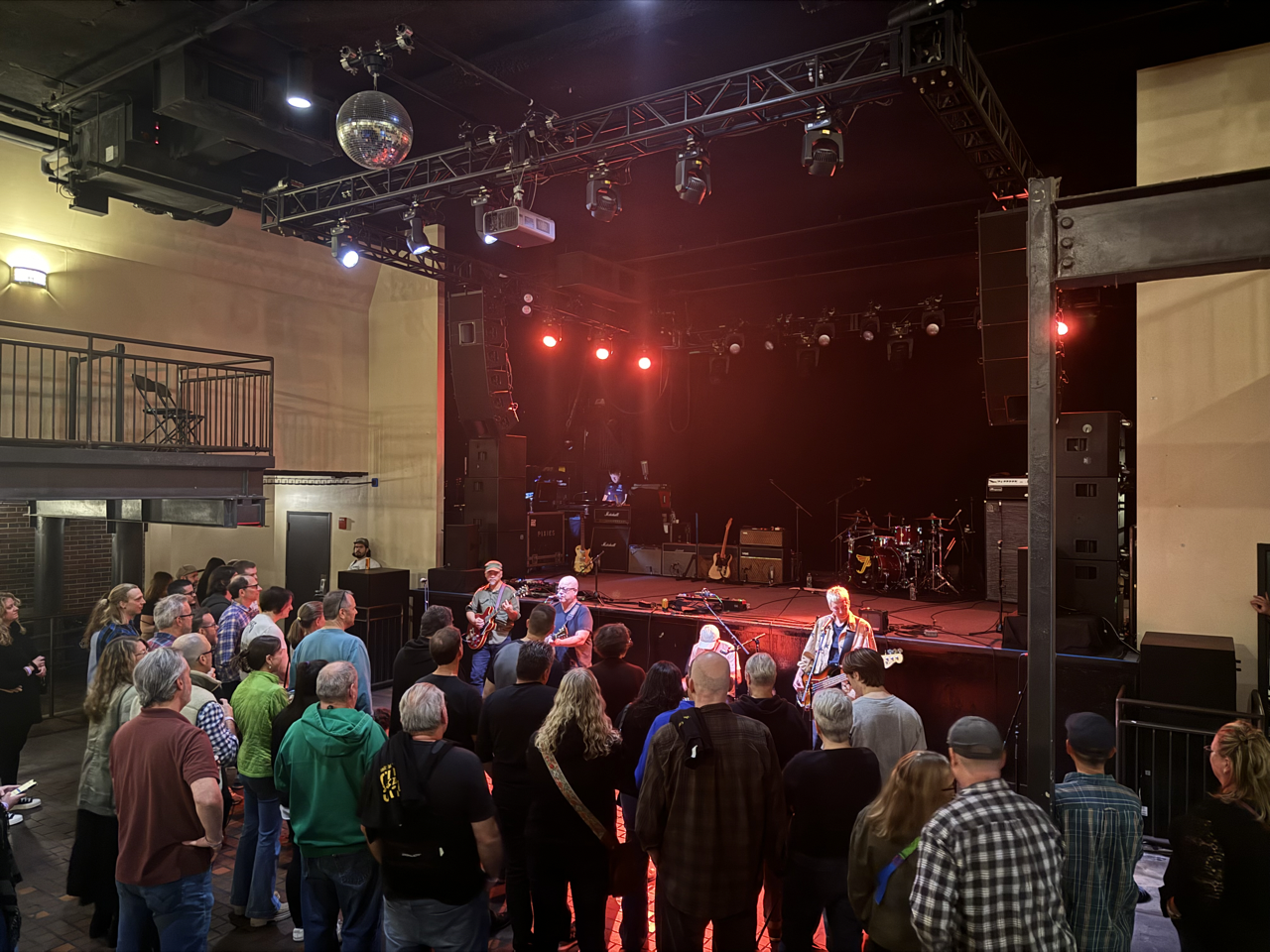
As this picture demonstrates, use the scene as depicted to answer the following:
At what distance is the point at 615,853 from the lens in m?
3.50

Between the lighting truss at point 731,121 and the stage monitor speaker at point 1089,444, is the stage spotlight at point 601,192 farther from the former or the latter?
the stage monitor speaker at point 1089,444

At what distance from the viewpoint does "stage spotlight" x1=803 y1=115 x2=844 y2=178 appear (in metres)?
6.44

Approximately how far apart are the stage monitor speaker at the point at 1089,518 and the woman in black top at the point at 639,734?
5.18 metres

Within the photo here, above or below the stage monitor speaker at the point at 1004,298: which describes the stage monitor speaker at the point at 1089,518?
below

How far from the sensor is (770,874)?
3.70 metres

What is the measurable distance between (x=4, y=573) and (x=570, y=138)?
9417mm

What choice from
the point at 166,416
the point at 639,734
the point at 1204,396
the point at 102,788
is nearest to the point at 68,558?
the point at 166,416

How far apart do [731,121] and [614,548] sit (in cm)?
807

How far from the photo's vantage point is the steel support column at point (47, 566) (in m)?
10.3

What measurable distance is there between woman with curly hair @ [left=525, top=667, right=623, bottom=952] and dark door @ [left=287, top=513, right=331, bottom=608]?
9.91m

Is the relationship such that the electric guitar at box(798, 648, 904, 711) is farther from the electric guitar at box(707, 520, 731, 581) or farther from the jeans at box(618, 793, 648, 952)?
the electric guitar at box(707, 520, 731, 581)

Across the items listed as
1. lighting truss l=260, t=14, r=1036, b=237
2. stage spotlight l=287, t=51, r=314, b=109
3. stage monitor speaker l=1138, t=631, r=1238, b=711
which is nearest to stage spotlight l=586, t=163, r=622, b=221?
lighting truss l=260, t=14, r=1036, b=237

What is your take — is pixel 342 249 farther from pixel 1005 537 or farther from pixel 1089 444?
pixel 1005 537

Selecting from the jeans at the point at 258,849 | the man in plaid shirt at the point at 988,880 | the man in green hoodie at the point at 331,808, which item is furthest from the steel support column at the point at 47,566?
the man in plaid shirt at the point at 988,880
